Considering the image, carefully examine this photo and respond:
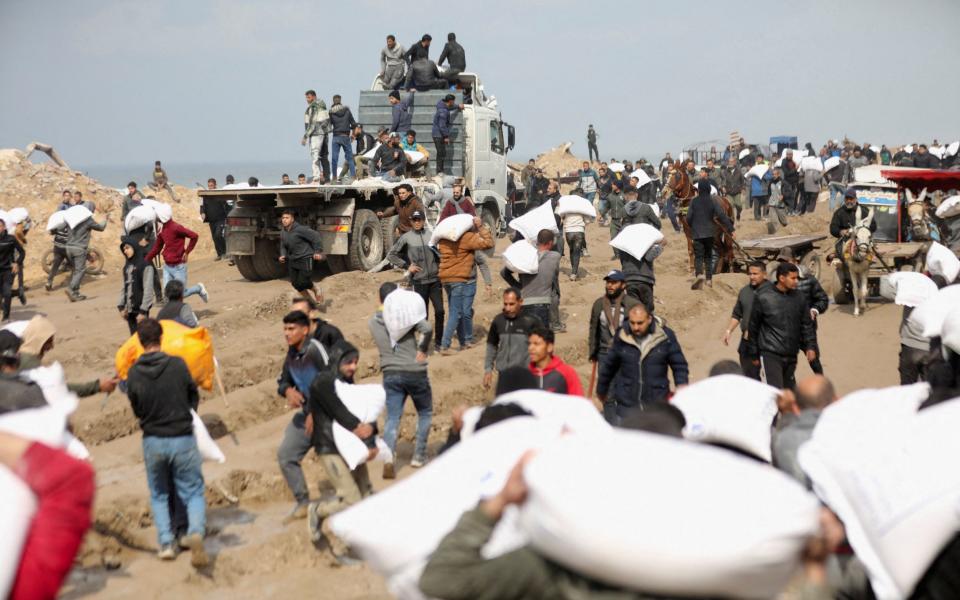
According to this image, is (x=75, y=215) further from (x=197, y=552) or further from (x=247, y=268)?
(x=197, y=552)

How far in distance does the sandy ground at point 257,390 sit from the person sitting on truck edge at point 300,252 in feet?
2.64

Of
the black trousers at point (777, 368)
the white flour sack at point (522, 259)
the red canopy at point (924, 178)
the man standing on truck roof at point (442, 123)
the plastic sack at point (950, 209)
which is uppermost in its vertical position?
the man standing on truck roof at point (442, 123)

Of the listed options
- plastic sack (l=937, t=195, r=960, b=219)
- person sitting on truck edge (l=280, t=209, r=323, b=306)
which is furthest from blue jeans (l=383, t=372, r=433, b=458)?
plastic sack (l=937, t=195, r=960, b=219)

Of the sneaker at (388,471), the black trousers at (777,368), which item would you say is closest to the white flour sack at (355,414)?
the sneaker at (388,471)

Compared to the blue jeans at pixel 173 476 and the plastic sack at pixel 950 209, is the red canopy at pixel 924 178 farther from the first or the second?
the blue jeans at pixel 173 476

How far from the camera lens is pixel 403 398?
28.9ft

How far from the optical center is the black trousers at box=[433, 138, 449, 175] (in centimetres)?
1902

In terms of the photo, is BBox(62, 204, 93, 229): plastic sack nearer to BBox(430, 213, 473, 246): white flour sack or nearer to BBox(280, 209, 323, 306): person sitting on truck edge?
BBox(280, 209, 323, 306): person sitting on truck edge

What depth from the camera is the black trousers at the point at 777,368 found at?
9.02 meters

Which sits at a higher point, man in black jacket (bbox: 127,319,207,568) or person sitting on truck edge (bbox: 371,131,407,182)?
person sitting on truck edge (bbox: 371,131,407,182)

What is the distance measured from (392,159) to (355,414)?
11436 mm

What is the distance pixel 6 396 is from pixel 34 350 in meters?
1.13

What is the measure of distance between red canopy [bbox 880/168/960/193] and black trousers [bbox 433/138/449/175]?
286 inches

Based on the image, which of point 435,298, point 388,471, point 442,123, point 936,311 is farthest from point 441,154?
point 936,311
